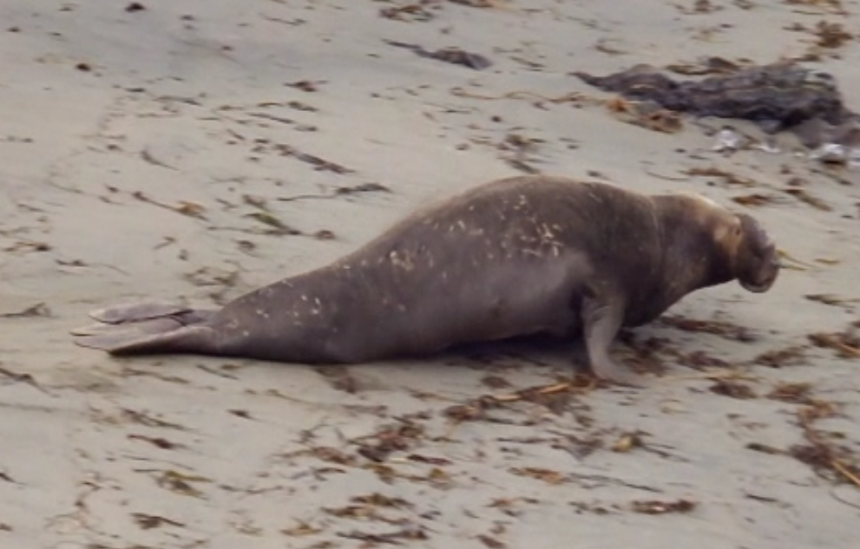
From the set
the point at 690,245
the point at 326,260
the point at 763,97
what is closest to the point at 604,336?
the point at 690,245

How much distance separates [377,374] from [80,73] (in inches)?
116

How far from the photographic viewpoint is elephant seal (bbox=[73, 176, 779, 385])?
18.5 ft

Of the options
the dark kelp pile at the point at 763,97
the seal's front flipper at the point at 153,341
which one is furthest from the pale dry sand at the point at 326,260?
the dark kelp pile at the point at 763,97

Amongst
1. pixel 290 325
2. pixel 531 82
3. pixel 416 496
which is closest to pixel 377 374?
pixel 290 325

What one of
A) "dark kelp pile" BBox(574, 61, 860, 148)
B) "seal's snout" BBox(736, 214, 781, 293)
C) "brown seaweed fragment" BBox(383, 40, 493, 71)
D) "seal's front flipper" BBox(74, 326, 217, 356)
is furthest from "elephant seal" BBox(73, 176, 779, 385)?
"brown seaweed fragment" BBox(383, 40, 493, 71)

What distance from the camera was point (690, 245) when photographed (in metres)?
6.46

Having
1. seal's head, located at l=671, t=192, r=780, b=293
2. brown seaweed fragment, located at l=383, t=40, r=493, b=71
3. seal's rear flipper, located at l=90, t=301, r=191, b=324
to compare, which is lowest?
seal's rear flipper, located at l=90, t=301, r=191, b=324

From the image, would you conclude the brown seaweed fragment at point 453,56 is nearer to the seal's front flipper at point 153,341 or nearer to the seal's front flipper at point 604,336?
the seal's front flipper at point 604,336

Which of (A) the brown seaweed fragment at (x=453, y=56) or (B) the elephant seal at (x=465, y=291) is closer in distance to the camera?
(B) the elephant seal at (x=465, y=291)

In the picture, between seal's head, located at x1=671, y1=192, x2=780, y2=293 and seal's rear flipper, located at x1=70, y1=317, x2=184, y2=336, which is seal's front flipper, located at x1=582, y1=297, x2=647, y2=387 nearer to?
seal's head, located at x1=671, y1=192, x2=780, y2=293

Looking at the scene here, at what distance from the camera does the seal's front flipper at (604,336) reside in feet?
18.9

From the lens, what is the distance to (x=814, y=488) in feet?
16.6

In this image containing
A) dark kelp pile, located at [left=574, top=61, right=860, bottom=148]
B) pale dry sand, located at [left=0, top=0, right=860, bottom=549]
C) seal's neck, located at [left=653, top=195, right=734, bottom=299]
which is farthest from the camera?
dark kelp pile, located at [left=574, top=61, right=860, bottom=148]

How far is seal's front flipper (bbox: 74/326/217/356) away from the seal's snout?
1855 mm
